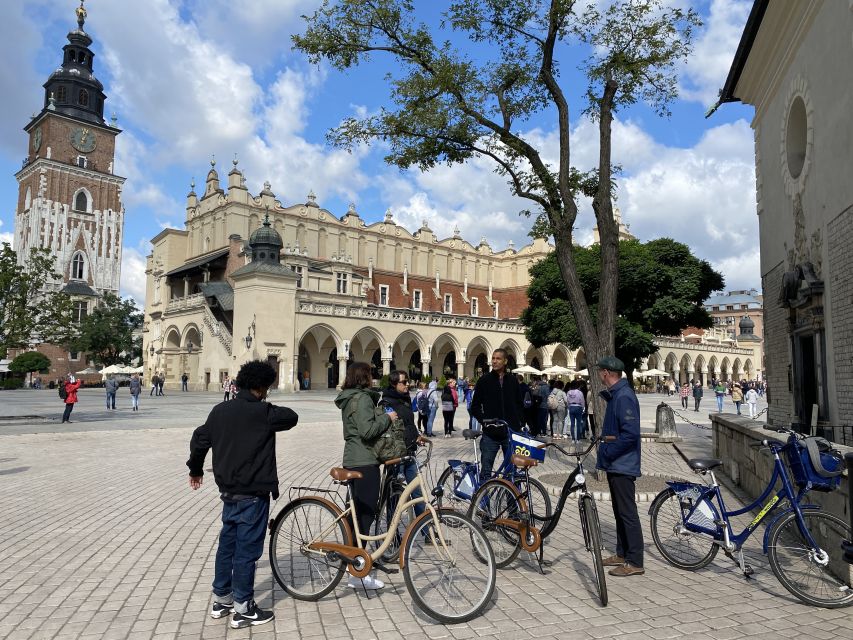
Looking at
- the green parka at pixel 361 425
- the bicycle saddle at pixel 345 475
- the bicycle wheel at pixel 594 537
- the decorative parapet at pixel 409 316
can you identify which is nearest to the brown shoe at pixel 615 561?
the bicycle wheel at pixel 594 537

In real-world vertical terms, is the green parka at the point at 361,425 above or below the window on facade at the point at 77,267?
below

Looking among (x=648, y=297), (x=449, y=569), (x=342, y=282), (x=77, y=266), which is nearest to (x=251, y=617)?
(x=449, y=569)

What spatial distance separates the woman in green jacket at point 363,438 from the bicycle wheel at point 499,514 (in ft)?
3.39

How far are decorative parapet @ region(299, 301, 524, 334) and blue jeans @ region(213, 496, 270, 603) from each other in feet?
112

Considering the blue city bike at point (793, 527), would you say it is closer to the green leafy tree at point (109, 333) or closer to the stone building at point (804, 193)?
the stone building at point (804, 193)

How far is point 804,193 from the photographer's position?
31.0ft

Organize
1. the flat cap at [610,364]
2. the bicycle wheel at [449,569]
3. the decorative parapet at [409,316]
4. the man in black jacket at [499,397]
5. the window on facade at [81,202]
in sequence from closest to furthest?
the bicycle wheel at [449,569] → the flat cap at [610,364] → the man in black jacket at [499,397] → the decorative parapet at [409,316] → the window on facade at [81,202]

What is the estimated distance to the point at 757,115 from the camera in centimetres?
1241

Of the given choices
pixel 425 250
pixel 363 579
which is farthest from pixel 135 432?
pixel 425 250

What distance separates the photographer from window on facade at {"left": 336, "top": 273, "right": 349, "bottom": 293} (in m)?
47.6

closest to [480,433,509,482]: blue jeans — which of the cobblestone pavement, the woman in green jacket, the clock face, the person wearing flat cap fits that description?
the cobblestone pavement

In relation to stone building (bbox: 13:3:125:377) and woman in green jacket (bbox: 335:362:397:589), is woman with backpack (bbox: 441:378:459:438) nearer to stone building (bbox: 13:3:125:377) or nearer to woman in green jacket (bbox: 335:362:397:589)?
woman in green jacket (bbox: 335:362:397:589)

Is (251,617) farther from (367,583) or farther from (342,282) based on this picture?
(342,282)

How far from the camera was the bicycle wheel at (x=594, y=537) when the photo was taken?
4.21 m
